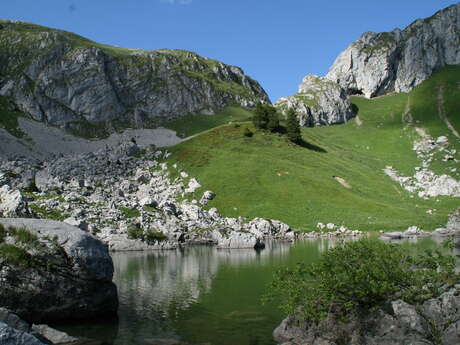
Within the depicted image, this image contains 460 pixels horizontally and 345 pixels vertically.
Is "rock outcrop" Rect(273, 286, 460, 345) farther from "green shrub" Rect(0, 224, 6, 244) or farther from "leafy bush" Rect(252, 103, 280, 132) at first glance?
"leafy bush" Rect(252, 103, 280, 132)

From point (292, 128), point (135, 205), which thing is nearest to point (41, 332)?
point (135, 205)

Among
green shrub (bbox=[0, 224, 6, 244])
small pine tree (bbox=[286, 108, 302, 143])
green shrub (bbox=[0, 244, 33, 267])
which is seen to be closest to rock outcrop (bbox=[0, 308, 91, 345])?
green shrub (bbox=[0, 244, 33, 267])

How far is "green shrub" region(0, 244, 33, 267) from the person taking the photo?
28.3 m

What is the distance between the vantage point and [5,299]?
27.7 metres

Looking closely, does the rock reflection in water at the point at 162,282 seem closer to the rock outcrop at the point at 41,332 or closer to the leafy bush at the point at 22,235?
the rock outcrop at the point at 41,332

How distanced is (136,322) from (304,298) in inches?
536

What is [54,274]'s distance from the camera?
97.6ft

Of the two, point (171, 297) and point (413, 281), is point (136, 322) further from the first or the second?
point (413, 281)

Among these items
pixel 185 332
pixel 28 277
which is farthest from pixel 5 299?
pixel 185 332

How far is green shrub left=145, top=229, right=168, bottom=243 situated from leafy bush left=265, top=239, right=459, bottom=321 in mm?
63133

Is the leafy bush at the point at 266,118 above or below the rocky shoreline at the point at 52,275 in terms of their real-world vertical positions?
above

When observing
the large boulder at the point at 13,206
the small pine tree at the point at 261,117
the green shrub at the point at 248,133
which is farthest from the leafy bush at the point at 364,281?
the small pine tree at the point at 261,117

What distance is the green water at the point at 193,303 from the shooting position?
28.8 meters

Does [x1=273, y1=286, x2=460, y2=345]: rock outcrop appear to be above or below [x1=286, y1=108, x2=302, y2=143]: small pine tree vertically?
below
